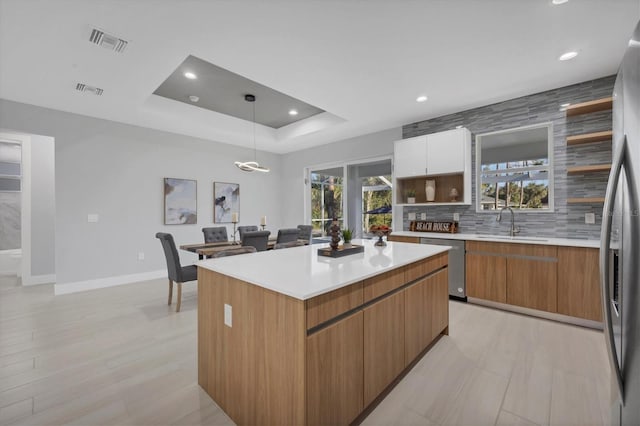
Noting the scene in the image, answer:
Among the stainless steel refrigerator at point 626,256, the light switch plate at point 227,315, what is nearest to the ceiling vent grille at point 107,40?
the light switch plate at point 227,315

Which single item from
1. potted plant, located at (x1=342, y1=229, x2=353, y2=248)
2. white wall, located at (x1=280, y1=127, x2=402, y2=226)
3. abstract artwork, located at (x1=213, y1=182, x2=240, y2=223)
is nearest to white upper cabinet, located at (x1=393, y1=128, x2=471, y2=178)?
white wall, located at (x1=280, y1=127, x2=402, y2=226)

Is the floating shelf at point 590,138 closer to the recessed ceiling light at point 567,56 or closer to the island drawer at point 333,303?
the recessed ceiling light at point 567,56

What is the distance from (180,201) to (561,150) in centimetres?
589

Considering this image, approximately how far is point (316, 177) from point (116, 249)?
4.03m

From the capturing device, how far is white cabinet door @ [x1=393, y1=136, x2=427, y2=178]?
14.0 feet

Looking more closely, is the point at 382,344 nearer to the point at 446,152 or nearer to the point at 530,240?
the point at 530,240

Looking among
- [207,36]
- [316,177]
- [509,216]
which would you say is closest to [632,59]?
[207,36]

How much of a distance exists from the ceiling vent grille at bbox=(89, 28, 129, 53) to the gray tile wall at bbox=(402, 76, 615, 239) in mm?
4215

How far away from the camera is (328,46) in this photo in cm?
253

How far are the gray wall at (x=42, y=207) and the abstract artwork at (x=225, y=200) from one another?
2624 millimetres

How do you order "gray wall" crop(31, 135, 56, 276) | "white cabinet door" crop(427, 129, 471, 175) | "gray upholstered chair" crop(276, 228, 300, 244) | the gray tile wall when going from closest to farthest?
the gray tile wall
"white cabinet door" crop(427, 129, 471, 175)
"gray upholstered chair" crop(276, 228, 300, 244)
"gray wall" crop(31, 135, 56, 276)

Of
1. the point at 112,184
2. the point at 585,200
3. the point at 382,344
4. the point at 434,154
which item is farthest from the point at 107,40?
the point at 585,200

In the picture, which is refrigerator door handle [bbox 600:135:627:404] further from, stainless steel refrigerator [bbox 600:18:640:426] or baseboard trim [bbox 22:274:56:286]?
baseboard trim [bbox 22:274:56:286]

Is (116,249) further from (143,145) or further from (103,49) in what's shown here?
(103,49)
